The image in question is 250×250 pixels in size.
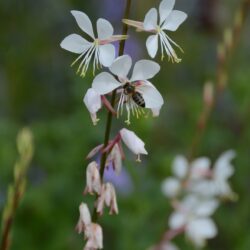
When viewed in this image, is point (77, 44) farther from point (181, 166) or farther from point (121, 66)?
point (181, 166)

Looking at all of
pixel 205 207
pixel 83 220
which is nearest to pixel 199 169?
pixel 205 207

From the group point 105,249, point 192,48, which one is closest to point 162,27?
point 105,249

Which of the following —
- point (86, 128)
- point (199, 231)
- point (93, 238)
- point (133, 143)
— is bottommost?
point (93, 238)

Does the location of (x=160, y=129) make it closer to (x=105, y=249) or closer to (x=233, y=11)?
(x=105, y=249)

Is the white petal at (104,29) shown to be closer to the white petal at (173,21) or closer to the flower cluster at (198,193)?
the white petal at (173,21)

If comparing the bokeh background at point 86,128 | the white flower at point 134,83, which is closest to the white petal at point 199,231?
the bokeh background at point 86,128

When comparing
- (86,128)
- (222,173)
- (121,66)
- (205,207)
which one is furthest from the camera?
(86,128)

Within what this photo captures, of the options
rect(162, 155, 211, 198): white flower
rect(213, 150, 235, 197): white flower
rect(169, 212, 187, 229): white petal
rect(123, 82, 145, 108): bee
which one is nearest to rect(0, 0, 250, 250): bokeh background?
rect(162, 155, 211, 198): white flower
